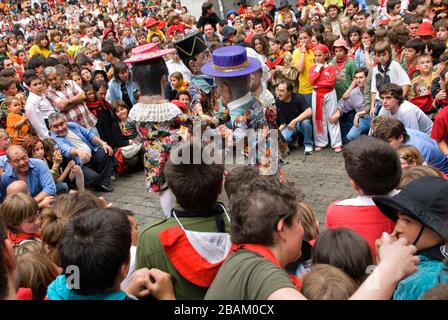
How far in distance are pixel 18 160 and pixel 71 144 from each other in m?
1.24

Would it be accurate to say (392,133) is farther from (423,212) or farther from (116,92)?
(116,92)

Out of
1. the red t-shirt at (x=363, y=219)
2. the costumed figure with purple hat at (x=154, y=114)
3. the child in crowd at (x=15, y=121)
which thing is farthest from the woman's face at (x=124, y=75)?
the red t-shirt at (x=363, y=219)

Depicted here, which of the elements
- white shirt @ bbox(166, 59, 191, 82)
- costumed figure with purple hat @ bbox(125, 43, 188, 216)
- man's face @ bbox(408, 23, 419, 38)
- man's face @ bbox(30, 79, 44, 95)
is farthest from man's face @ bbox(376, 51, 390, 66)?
man's face @ bbox(30, 79, 44, 95)

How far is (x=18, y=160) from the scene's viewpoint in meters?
5.30

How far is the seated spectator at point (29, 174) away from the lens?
5320 millimetres

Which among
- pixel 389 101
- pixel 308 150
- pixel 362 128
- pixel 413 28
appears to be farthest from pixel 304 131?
pixel 413 28

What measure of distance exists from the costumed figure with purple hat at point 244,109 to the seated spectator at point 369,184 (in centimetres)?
134

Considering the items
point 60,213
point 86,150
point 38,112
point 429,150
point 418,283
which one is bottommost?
point 86,150

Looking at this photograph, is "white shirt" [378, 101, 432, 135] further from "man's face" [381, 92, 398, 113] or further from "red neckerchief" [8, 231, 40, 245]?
"red neckerchief" [8, 231, 40, 245]

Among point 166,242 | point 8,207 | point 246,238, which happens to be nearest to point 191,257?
point 166,242

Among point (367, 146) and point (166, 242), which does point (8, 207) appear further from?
point (367, 146)

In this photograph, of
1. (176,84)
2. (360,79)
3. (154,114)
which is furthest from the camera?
(176,84)

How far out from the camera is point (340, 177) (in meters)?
6.15

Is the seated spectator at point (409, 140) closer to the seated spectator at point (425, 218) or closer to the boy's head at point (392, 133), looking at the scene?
the boy's head at point (392, 133)
